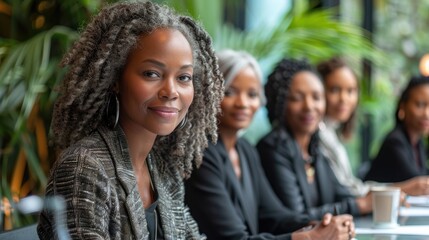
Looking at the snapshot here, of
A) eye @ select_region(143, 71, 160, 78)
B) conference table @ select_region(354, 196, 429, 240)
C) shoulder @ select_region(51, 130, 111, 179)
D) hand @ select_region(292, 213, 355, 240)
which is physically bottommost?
conference table @ select_region(354, 196, 429, 240)

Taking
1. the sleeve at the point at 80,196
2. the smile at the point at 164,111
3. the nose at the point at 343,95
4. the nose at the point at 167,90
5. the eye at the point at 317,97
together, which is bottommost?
the sleeve at the point at 80,196

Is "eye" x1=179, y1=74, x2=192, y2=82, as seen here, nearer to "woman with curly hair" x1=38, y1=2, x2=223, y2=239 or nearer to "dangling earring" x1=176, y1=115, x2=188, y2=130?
"woman with curly hair" x1=38, y1=2, x2=223, y2=239

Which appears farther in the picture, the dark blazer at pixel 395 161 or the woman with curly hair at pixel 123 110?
the dark blazer at pixel 395 161

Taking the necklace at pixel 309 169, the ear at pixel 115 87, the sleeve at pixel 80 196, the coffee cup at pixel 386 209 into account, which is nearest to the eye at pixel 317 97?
the necklace at pixel 309 169

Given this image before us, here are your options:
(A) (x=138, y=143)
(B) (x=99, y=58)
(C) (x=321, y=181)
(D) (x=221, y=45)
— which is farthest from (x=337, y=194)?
(B) (x=99, y=58)

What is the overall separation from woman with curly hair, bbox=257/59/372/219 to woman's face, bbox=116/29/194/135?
57.6 inches

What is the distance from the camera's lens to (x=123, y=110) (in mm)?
1840

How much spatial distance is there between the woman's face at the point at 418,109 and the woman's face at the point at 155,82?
252 centimetres

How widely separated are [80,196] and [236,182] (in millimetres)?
1174

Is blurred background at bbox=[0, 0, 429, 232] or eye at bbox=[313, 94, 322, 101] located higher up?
blurred background at bbox=[0, 0, 429, 232]

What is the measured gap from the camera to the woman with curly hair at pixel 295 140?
3279 mm

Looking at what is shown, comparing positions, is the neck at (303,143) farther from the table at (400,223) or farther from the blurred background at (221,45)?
the blurred background at (221,45)

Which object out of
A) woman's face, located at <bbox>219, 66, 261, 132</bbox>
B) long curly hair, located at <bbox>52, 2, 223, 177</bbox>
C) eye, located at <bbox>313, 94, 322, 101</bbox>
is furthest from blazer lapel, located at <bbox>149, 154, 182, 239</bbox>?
eye, located at <bbox>313, 94, 322, 101</bbox>

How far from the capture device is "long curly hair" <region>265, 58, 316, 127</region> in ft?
11.1
